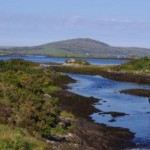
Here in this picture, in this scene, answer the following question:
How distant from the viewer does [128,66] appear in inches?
4919

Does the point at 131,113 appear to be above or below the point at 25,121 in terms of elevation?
below

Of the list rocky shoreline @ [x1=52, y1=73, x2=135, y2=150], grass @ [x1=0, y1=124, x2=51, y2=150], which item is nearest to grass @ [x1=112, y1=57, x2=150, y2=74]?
rocky shoreline @ [x1=52, y1=73, x2=135, y2=150]

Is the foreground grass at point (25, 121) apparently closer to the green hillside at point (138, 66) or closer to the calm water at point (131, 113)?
the calm water at point (131, 113)

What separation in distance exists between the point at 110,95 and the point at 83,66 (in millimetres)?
78203

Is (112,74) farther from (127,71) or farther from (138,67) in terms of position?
(138,67)

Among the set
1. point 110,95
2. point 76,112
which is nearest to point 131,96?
point 110,95

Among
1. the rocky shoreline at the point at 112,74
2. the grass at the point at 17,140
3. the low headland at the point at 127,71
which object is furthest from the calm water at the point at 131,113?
the low headland at the point at 127,71

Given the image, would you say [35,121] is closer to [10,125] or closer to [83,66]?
[10,125]

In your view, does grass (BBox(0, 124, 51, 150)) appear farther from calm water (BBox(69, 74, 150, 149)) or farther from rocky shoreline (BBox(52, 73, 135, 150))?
calm water (BBox(69, 74, 150, 149))

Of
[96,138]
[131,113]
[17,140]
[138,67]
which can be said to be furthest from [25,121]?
[138,67]

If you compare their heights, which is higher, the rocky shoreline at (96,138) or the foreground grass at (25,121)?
the foreground grass at (25,121)

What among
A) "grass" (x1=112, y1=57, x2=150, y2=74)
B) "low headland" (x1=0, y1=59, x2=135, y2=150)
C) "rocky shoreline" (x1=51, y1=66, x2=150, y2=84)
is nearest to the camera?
"low headland" (x1=0, y1=59, x2=135, y2=150)

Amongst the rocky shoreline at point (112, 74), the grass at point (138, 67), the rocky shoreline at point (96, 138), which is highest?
the grass at point (138, 67)

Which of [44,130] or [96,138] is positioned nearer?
[44,130]
